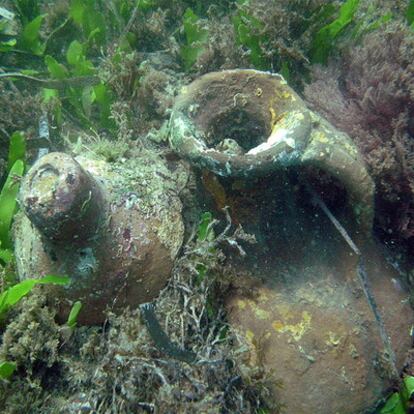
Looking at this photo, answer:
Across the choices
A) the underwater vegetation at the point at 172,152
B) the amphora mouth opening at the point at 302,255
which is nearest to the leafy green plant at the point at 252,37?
the underwater vegetation at the point at 172,152

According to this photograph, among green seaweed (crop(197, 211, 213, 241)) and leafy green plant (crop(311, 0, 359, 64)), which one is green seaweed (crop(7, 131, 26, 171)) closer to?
green seaweed (crop(197, 211, 213, 241))

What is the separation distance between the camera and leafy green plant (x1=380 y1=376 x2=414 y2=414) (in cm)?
249

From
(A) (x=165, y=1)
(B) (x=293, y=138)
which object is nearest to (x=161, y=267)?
(B) (x=293, y=138)

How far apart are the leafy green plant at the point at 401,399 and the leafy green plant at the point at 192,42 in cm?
334

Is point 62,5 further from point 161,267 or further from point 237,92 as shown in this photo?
point 161,267

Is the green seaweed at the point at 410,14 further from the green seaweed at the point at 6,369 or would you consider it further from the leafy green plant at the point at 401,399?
the green seaweed at the point at 6,369

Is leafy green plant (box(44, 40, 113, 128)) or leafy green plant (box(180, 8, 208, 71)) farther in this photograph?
leafy green plant (box(180, 8, 208, 71))

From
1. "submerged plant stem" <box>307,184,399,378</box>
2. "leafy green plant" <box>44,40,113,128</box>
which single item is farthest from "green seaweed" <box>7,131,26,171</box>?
"submerged plant stem" <box>307,184,399,378</box>

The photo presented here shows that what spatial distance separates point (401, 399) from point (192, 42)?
371 centimetres

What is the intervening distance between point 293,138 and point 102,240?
1338 mm

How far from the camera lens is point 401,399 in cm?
253

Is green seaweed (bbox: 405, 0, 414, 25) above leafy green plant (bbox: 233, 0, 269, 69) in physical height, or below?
above

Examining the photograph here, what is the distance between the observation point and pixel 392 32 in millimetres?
3137

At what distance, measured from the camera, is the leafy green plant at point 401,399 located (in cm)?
249
